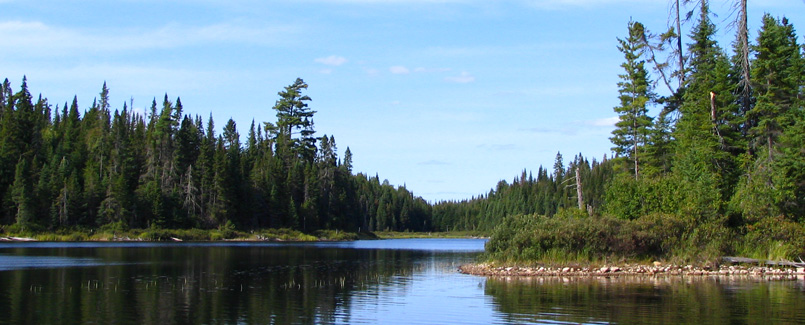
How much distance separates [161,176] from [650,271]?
333 ft

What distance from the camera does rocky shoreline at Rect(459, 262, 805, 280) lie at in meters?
39.2

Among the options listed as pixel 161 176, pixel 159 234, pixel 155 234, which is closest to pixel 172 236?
pixel 159 234

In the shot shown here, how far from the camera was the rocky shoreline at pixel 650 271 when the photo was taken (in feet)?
129

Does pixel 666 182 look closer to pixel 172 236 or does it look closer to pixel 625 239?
pixel 625 239

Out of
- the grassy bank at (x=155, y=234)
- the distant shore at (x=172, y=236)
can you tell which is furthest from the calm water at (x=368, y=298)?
the grassy bank at (x=155, y=234)

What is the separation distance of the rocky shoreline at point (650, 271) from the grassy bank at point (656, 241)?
29.1 inches

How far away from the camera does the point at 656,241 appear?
42.6 m

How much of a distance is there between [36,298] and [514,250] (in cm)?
2720

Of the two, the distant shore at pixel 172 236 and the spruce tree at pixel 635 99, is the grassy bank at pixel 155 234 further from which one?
the spruce tree at pixel 635 99

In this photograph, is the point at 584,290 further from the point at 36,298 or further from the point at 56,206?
the point at 56,206

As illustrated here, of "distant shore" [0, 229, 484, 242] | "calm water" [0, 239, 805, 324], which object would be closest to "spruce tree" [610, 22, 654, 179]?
"calm water" [0, 239, 805, 324]

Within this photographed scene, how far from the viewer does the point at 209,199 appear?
401 ft

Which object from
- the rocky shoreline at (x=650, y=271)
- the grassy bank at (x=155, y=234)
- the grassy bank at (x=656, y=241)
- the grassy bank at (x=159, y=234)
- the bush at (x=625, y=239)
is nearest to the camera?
the rocky shoreline at (x=650, y=271)

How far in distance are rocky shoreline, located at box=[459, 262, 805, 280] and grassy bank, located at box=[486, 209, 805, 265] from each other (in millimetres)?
739
